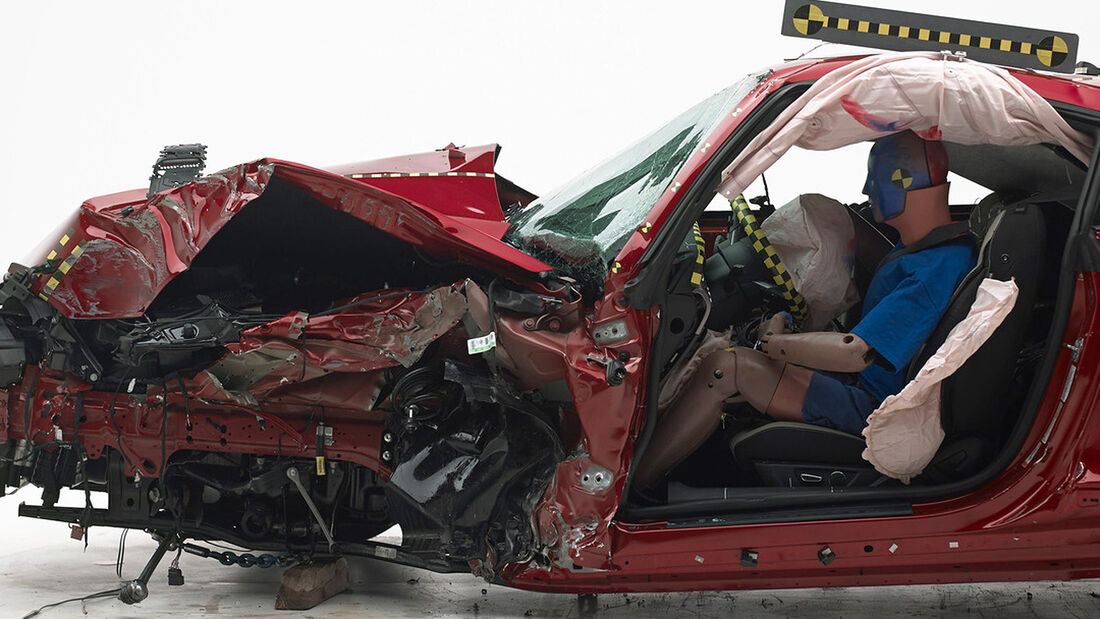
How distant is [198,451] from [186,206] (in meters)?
0.87

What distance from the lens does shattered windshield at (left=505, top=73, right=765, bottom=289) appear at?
10.2ft

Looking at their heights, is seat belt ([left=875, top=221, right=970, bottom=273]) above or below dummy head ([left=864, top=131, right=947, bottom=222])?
below

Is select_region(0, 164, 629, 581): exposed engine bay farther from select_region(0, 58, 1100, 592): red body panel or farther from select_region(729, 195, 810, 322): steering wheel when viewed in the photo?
select_region(729, 195, 810, 322): steering wheel

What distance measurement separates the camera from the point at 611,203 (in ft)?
10.9

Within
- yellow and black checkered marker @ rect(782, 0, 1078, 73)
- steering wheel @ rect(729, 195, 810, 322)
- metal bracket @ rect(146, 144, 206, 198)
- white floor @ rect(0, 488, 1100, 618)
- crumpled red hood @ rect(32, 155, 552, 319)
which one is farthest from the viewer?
metal bracket @ rect(146, 144, 206, 198)

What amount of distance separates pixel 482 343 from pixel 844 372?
3.72ft

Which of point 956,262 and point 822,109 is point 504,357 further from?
point 956,262

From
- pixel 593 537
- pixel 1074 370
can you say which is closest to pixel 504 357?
pixel 593 537

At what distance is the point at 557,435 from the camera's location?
10.3 feet

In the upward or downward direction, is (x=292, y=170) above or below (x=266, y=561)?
above

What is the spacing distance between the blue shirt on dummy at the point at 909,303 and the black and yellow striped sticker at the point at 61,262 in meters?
2.40

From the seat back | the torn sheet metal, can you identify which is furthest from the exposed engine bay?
the seat back

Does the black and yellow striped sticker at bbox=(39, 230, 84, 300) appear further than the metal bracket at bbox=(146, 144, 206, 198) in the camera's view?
No

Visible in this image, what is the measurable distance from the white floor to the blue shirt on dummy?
0.90 meters
